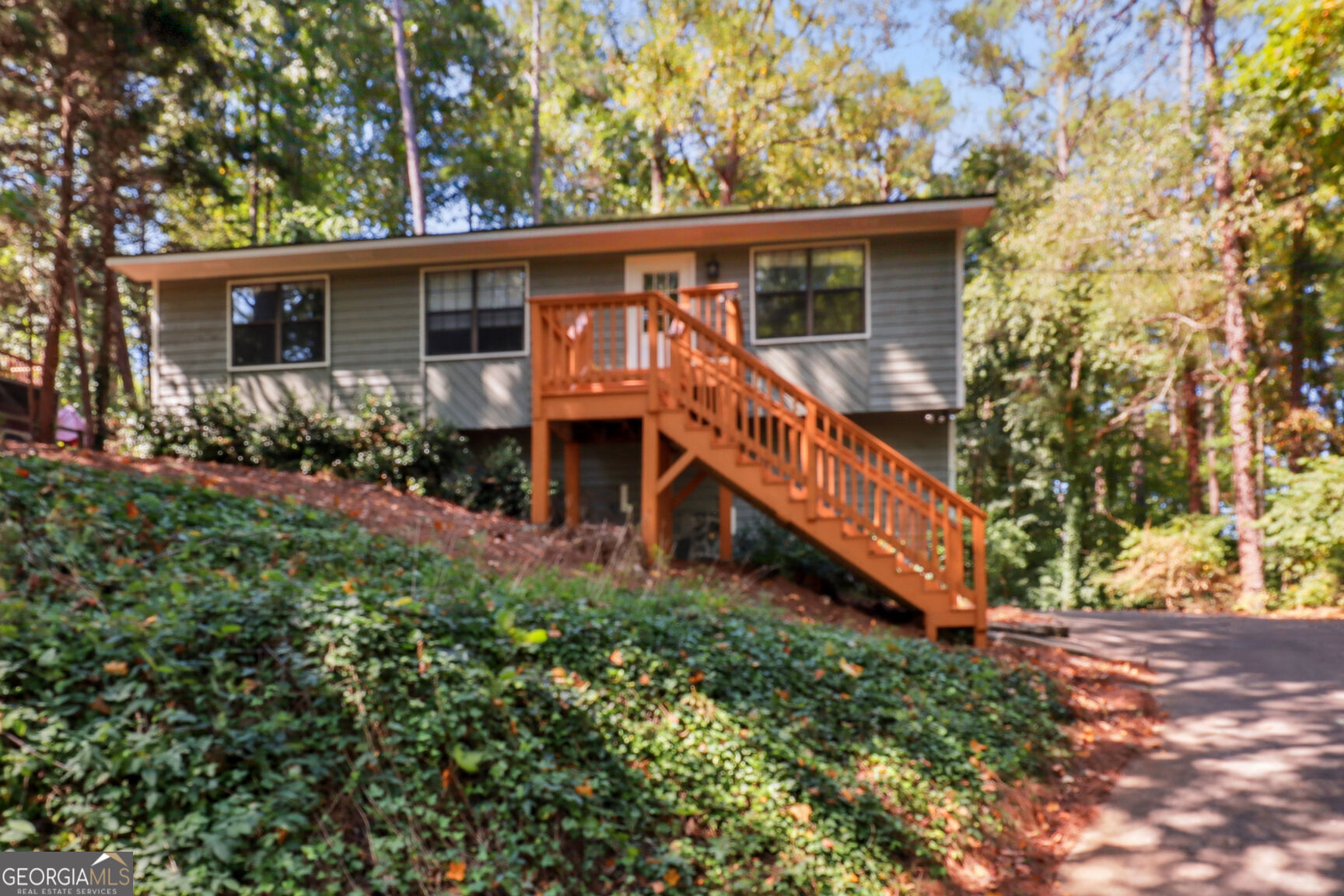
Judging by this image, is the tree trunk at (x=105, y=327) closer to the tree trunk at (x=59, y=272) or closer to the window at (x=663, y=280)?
the tree trunk at (x=59, y=272)

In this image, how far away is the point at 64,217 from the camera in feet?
42.7

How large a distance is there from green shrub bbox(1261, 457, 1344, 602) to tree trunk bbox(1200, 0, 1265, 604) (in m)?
0.45

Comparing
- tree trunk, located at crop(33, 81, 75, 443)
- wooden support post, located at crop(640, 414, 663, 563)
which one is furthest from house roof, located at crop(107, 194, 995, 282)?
wooden support post, located at crop(640, 414, 663, 563)

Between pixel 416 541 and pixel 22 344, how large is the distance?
2065 centimetres

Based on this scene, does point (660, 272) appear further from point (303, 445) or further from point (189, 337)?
point (189, 337)

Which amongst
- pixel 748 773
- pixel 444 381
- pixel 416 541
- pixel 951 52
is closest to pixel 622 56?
pixel 951 52

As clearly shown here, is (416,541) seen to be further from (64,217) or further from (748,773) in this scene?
(64,217)

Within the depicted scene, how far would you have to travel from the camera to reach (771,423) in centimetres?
894

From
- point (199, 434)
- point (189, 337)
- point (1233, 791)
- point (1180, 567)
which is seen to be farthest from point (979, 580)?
point (189, 337)

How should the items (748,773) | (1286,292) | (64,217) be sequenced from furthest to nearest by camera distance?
(1286,292) < (64,217) < (748,773)

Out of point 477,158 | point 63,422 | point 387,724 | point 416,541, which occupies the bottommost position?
point 387,724

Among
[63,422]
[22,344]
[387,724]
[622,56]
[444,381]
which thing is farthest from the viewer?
[622,56]

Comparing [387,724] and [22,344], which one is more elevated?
[22,344]

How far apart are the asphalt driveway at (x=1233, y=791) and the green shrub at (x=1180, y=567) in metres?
8.52
